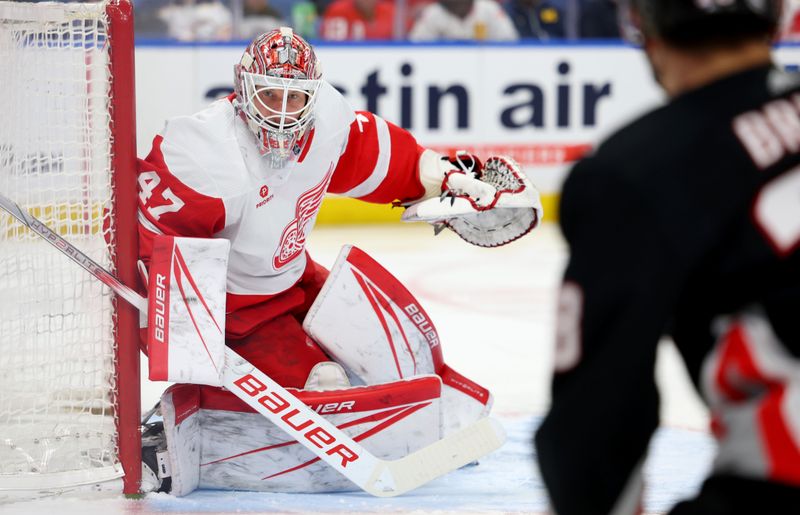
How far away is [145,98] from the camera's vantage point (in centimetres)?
629

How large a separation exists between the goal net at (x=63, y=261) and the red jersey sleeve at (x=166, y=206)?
3 cm

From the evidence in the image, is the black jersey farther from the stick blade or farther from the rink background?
the stick blade

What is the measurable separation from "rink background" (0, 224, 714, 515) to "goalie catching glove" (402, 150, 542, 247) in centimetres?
52

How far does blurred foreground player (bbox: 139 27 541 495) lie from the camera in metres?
2.55

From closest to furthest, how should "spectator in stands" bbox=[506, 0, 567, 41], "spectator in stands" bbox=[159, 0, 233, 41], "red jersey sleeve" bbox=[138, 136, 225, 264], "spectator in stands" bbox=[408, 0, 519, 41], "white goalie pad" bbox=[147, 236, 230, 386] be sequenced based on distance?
"white goalie pad" bbox=[147, 236, 230, 386] → "red jersey sleeve" bbox=[138, 136, 225, 264] → "spectator in stands" bbox=[159, 0, 233, 41] → "spectator in stands" bbox=[408, 0, 519, 41] → "spectator in stands" bbox=[506, 0, 567, 41]

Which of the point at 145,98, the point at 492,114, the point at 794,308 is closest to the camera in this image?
the point at 794,308

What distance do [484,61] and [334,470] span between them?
4358 millimetres

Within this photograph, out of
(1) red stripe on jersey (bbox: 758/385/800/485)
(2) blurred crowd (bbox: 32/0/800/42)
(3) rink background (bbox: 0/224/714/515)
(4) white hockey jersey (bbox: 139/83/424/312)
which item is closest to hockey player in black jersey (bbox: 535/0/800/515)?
(1) red stripe on jersey (bbox: 758/385/800/485)

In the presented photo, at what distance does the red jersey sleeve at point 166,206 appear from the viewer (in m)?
2.50

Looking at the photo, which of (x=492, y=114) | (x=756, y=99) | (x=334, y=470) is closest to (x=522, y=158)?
(x=492, y=114)

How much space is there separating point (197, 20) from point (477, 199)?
3929 millimetres

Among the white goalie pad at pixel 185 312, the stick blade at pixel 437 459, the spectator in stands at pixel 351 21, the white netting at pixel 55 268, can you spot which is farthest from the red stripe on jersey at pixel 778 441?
the spectator in stands at pixel 351 21

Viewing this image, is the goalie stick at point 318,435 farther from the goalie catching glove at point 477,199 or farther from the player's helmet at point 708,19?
the player's helmet at point 708,19

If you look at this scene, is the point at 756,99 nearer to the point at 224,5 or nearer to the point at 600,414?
the point at 600,414
